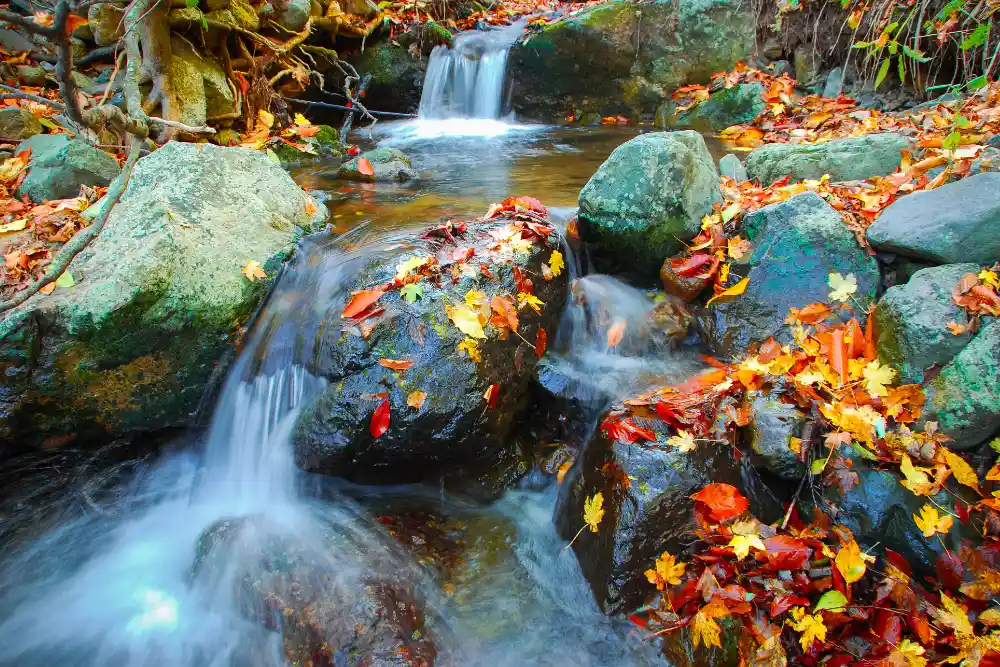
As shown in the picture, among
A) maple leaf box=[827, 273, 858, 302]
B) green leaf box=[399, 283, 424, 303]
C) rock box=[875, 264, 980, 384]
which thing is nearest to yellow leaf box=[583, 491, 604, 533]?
green leaf box=[399, 283, 424, 303]

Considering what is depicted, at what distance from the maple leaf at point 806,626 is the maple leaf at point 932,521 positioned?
62cm

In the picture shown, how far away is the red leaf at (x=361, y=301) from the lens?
3.34 meters

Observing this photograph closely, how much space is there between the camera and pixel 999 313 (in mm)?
2590

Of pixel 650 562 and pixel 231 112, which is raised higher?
pixel 231 112

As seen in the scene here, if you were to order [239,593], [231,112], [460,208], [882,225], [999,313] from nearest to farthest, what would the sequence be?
[999,313], [239,593], [882,225], [460,208], [231,112]

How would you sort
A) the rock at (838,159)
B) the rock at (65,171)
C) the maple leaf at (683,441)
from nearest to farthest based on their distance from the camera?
the maple leaf at (683,441), the rock at (838,159), the rock at (65,171)

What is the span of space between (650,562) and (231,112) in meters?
7.14

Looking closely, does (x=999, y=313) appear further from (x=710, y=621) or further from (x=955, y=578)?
(x=710, y=621)

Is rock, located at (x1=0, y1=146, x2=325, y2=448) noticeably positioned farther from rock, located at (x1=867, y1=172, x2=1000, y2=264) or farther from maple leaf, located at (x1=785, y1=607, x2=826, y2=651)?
rock, located at (x1=867, y1=172, x2=1000, y2=264)

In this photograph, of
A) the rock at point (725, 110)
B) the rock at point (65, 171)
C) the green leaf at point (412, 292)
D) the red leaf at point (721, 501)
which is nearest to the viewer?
the red leaf at point (721, 501)

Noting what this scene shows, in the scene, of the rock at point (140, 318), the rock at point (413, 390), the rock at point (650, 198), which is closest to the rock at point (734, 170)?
the rock at point (650, 198)

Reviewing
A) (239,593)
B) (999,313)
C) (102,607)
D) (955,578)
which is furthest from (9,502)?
(999,313)

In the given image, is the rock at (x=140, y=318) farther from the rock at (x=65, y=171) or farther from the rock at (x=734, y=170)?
the rock at (x=734, y=170)

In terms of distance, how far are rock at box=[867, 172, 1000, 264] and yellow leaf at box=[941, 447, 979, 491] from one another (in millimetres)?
1054
